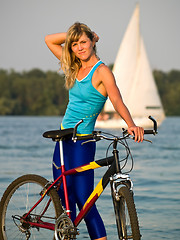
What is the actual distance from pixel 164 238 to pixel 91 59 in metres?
2.21

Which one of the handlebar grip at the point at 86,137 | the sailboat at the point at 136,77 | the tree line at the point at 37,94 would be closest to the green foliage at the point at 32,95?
the tree line at the point at 37,94

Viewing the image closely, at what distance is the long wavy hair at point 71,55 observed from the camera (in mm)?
4012

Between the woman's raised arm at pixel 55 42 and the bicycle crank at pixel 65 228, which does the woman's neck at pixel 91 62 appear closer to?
the woman's raised arm at pixel 55 42

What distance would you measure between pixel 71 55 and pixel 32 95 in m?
107

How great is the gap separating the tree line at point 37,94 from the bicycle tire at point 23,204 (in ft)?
322

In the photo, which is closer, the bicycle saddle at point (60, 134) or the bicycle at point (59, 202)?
the bicycle at point (59, 202)

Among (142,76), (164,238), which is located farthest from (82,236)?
(142,76)

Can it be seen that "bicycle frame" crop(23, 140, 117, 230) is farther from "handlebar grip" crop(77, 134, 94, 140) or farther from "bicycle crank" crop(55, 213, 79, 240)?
"handlebar grip" crop(77, 134, 94, 140)

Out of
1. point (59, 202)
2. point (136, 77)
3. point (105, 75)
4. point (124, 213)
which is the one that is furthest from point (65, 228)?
point (136, 77)

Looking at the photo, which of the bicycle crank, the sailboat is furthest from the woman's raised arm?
the sailboat

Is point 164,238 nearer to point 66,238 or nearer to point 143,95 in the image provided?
point 66,238

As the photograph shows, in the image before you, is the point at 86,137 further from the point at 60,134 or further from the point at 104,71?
the point at 104,71

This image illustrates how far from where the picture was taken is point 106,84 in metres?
3.84

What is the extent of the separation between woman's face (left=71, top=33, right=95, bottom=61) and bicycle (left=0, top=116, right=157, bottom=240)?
1.81ft
